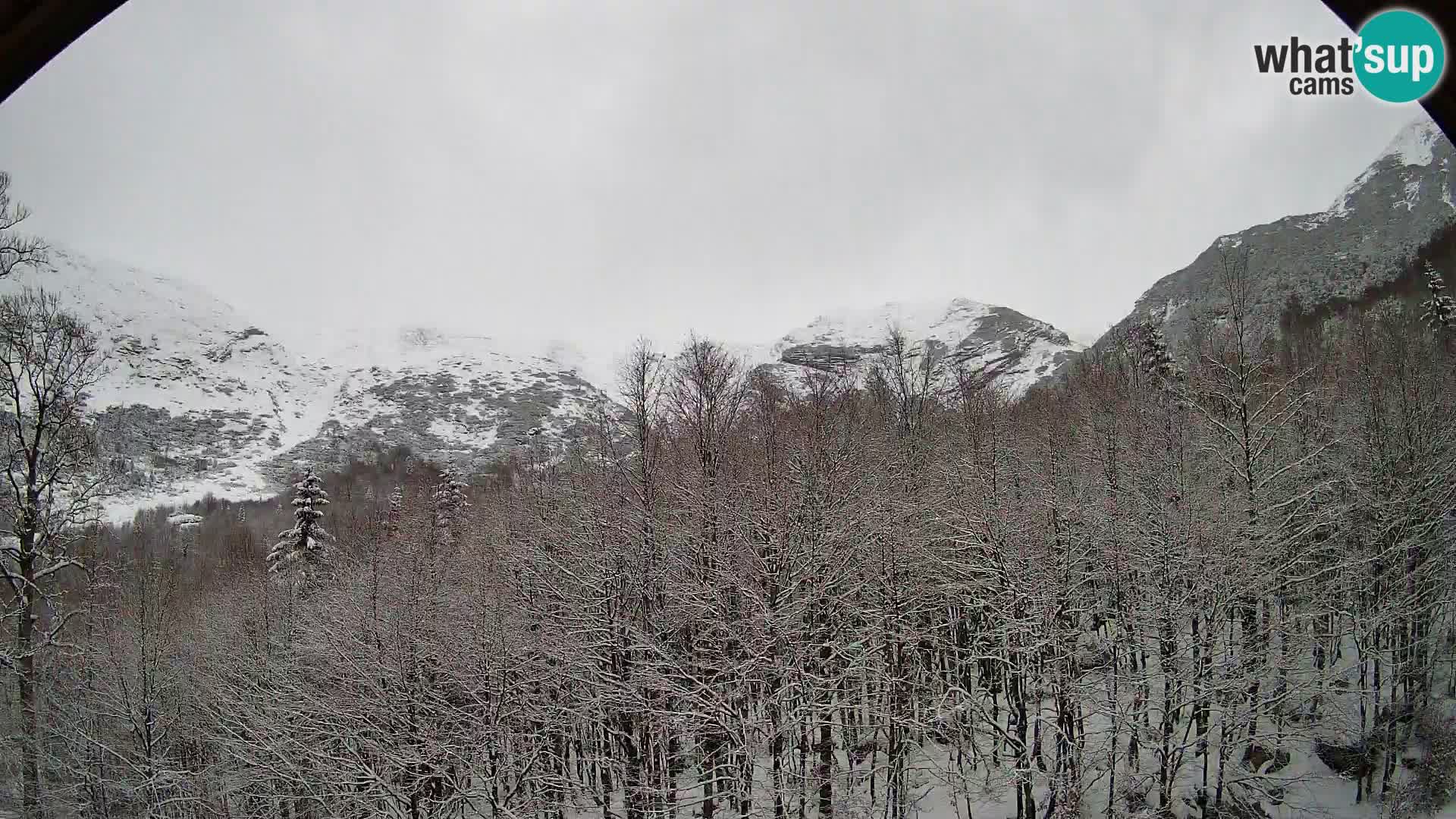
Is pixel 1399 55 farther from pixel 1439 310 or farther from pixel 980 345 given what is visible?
pixel 980 345

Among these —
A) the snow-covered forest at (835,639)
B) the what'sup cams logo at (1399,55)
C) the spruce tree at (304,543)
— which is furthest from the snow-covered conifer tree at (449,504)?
the what'sup cams logo at (1399,55)

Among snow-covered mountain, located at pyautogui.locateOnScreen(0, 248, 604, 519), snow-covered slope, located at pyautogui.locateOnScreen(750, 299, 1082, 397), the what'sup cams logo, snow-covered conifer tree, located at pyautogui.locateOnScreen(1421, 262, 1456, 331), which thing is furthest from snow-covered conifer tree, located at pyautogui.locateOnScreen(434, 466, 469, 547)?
snow-covered slope, located at pyautogui.locateOnScreen(750, 299, 1082, 397)

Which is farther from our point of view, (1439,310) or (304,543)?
(304,543)

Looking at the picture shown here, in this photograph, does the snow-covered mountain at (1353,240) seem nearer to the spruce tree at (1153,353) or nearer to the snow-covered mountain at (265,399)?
the spruce tree at (1153,353)

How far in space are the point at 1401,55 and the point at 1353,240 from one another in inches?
3515

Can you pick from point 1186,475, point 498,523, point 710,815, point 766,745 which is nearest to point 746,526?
point 766,745

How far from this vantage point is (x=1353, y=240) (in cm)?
6406

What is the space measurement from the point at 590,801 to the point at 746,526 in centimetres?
1161

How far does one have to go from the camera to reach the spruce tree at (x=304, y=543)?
2877cm

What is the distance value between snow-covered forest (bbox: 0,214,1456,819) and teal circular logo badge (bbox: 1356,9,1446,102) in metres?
12.9

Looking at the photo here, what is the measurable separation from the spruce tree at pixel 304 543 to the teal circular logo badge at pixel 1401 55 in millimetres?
33812

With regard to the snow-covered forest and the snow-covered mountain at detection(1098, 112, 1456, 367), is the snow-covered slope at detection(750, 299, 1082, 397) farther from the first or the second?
the snow-covered forest

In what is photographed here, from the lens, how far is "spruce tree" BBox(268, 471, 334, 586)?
28.8 meters

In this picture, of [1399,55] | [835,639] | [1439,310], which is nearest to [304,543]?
[835,639]
